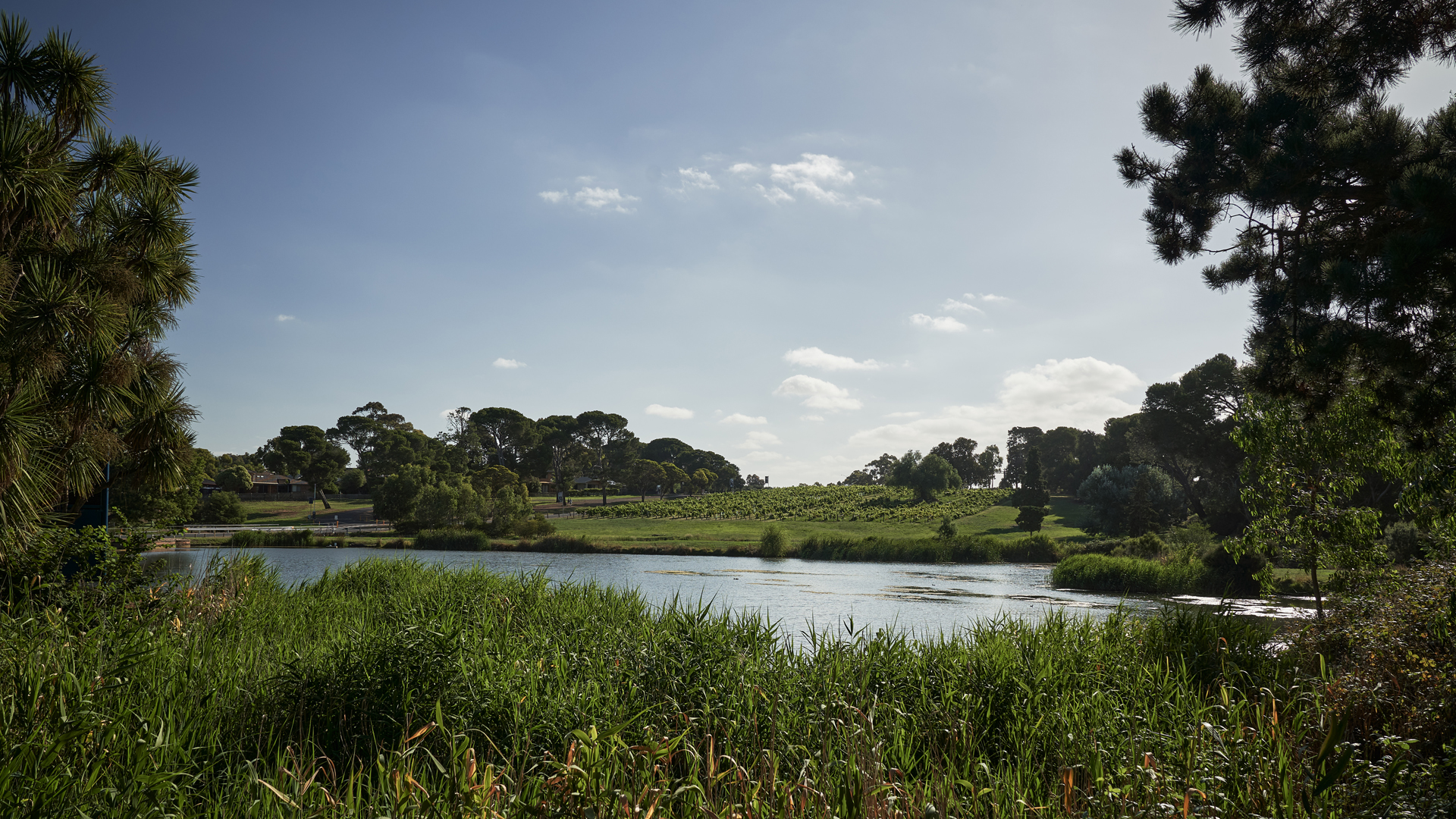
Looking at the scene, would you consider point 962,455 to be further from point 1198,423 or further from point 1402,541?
point 1402,541

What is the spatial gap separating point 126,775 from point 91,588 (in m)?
5.89

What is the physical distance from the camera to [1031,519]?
4394cm

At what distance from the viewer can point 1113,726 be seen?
4.80m

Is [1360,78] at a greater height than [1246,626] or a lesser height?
greater

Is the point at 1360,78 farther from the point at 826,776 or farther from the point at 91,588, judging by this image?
the point at 91,588

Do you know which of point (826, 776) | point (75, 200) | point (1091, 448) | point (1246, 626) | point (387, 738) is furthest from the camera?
point (1091, 448)

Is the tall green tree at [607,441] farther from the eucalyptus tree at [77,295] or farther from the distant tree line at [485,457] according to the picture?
the eucalyptus tree at [77,295]

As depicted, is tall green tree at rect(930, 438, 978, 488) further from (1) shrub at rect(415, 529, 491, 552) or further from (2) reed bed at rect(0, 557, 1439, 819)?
(2) reed bed at rect(0, 557, 1439, 819)

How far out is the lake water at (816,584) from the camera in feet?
49.0

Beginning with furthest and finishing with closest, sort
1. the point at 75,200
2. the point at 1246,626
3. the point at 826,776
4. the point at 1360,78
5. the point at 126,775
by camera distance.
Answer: the point at 75,200 → the point at 1246,626 → the point at 1360,78 → the point at 126,775 → the point at 826,776

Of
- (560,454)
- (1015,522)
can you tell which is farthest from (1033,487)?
(560,454)

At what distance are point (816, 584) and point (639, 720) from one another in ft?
59.8

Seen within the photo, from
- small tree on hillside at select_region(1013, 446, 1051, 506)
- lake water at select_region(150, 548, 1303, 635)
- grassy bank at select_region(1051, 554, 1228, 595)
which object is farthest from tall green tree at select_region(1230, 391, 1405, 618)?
small tree on hillside at select_region(1013, 446, 1051, 506)

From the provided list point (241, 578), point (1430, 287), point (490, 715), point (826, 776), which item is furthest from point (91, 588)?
point (1430, 287)
